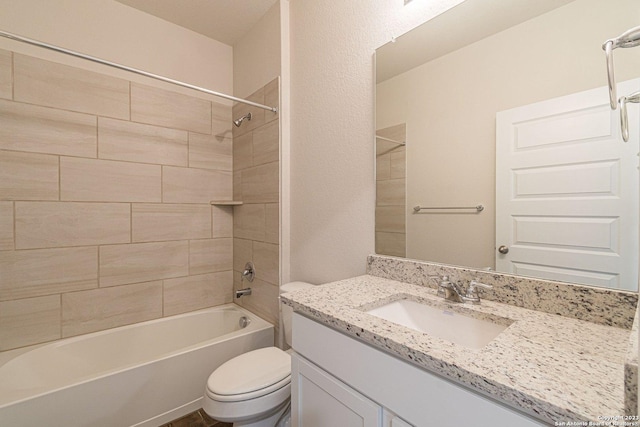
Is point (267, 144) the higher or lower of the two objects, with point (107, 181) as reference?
higher

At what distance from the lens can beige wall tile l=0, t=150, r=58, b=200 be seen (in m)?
1.58

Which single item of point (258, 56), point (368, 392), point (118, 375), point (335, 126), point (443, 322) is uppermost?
point (258, 56)

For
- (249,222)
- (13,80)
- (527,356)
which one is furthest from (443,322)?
(13,80)

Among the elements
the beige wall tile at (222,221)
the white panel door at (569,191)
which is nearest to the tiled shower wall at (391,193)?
the white panel door at (569,191)

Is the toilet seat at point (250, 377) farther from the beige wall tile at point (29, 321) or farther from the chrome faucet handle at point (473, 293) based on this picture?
the beige wall tile at point (29, 321)

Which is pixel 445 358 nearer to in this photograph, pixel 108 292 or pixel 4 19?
pixel 108 292

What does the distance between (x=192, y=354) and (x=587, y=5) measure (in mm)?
2292

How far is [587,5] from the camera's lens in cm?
80

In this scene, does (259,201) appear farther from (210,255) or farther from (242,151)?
(210,255)

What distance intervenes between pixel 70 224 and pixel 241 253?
3.72 feet

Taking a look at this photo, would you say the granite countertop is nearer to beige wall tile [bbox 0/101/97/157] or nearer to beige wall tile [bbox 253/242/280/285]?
beige wall tile [bbox 253/242/280/285]

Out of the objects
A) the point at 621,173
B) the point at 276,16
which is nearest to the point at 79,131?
the point at 276,16

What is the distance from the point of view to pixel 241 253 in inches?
91.0

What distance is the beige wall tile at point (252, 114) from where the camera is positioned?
2.06 meters
